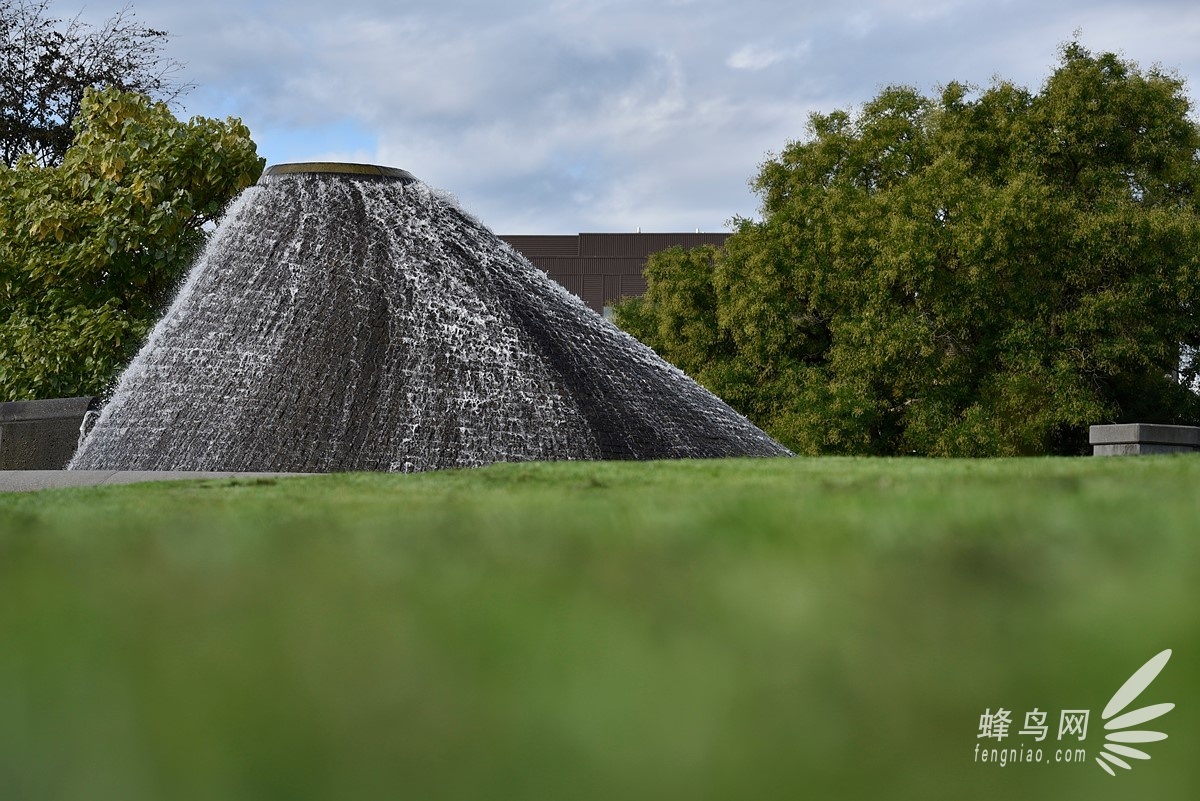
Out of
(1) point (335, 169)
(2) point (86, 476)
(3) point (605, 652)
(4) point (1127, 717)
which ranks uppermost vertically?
(1) point (335, 169)

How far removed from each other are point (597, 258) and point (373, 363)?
4264 cm

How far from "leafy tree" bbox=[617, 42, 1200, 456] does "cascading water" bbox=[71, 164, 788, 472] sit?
10094mm

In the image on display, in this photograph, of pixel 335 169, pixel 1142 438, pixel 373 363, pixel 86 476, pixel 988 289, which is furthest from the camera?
pixel 988 289

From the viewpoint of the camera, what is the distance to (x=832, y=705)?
1.80 m

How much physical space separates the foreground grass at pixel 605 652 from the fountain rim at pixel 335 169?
1061cm

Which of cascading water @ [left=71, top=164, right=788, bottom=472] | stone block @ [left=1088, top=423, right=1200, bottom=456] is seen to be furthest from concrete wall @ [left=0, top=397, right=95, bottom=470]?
stone block @ [left=1088, top=423, right=1200, bottom=456]

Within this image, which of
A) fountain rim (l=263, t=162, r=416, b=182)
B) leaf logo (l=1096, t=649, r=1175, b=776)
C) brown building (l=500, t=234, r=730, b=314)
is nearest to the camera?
leaf logo (l=1096, t=649, r=1175, b=776)

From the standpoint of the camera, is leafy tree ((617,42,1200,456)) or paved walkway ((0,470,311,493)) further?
leafy tree ((617,42,1200,456))

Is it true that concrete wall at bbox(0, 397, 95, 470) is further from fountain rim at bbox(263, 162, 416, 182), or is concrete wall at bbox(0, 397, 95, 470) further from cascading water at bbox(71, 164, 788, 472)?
fountain rim at bbox(263, 162, 416, 182)

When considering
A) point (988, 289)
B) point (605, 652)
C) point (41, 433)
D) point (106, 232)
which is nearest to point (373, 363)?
point (41, 433)

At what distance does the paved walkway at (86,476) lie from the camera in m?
9.00

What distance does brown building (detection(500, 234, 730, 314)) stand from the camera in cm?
5209

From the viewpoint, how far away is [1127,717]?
1928 millimetres

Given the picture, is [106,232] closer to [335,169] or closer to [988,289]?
[335,169]
